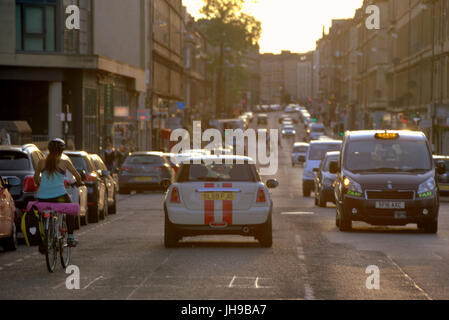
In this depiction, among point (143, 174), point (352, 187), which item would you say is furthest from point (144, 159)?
point (352, 187)

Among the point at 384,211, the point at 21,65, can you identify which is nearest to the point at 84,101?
the point at 21,65

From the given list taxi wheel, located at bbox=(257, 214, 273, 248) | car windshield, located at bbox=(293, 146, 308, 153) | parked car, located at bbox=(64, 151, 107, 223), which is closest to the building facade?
car windshield, located at bbox=(293, 146, 308, 153)

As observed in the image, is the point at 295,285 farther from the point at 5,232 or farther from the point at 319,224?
the point at 319,224

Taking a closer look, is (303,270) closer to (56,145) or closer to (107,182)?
(56,145)

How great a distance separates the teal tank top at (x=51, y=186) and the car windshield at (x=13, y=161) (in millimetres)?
5009

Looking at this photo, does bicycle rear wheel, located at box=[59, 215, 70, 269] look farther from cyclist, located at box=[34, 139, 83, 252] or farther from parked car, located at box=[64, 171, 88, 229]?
parked car, located at box=[64, 171, 88, 229]

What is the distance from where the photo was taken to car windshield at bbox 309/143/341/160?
35969 mm

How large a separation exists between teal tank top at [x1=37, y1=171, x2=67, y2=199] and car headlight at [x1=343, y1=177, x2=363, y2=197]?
24.8 feet

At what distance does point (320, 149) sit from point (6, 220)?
2151cm

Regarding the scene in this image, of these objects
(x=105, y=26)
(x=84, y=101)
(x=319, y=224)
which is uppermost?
(x=105, y=26)

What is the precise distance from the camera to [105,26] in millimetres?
55812

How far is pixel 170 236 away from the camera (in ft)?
52.3

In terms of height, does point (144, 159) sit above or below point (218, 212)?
above
